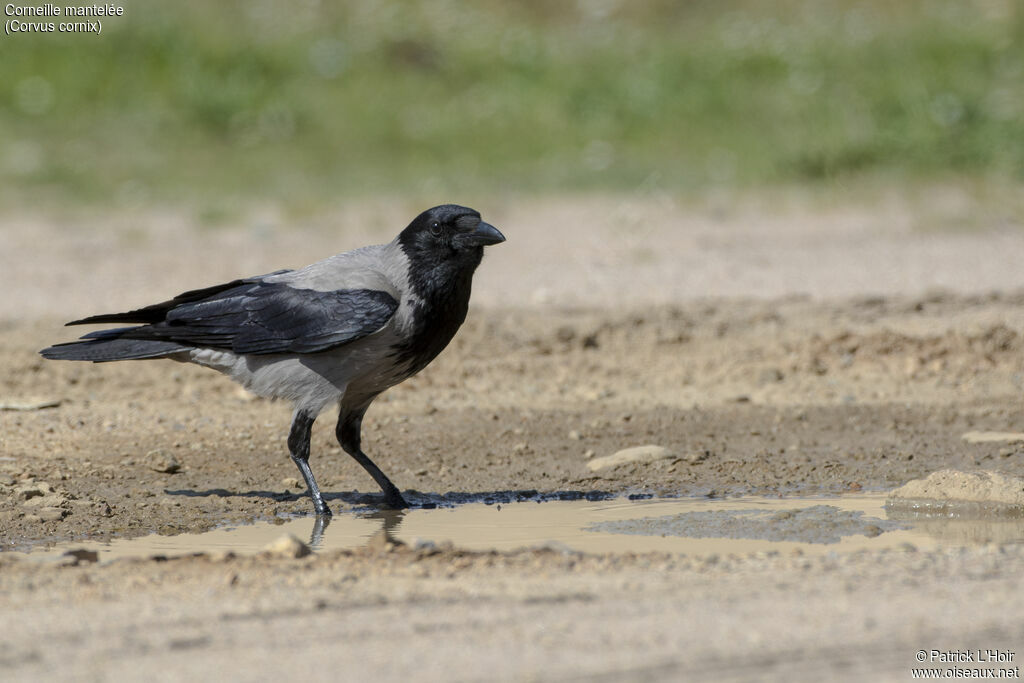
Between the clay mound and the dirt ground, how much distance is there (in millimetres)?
546

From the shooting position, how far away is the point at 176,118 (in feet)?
53.7

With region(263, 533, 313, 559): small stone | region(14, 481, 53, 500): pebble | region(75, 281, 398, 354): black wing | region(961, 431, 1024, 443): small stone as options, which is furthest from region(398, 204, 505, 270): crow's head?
region(961, 431, 1024, 443): small stone

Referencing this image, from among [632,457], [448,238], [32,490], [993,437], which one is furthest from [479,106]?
[32,490]

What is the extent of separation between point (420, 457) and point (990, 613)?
3.60m

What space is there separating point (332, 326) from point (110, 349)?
3.93 ft

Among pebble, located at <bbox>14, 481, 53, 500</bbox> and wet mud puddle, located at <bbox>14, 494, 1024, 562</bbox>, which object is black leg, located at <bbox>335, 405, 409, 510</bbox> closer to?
wet mud puddle, located at <bbox>14, 494, 1024, 562</bbox>

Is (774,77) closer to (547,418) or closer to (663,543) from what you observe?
(547,418)

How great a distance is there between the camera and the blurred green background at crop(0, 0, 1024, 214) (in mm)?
14039

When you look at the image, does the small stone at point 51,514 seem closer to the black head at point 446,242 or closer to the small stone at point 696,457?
the black head at point 446,242

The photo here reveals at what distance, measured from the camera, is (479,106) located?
56.3ft

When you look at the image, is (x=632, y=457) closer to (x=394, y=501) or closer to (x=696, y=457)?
(x=696, y=457)

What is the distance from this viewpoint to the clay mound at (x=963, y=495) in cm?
576

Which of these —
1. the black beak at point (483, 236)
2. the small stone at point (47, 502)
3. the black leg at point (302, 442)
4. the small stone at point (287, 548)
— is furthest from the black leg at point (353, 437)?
the small stone at point (287, 548)

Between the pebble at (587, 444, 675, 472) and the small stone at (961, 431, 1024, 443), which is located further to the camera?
the small stone at (961, 431, 1024, 443)
